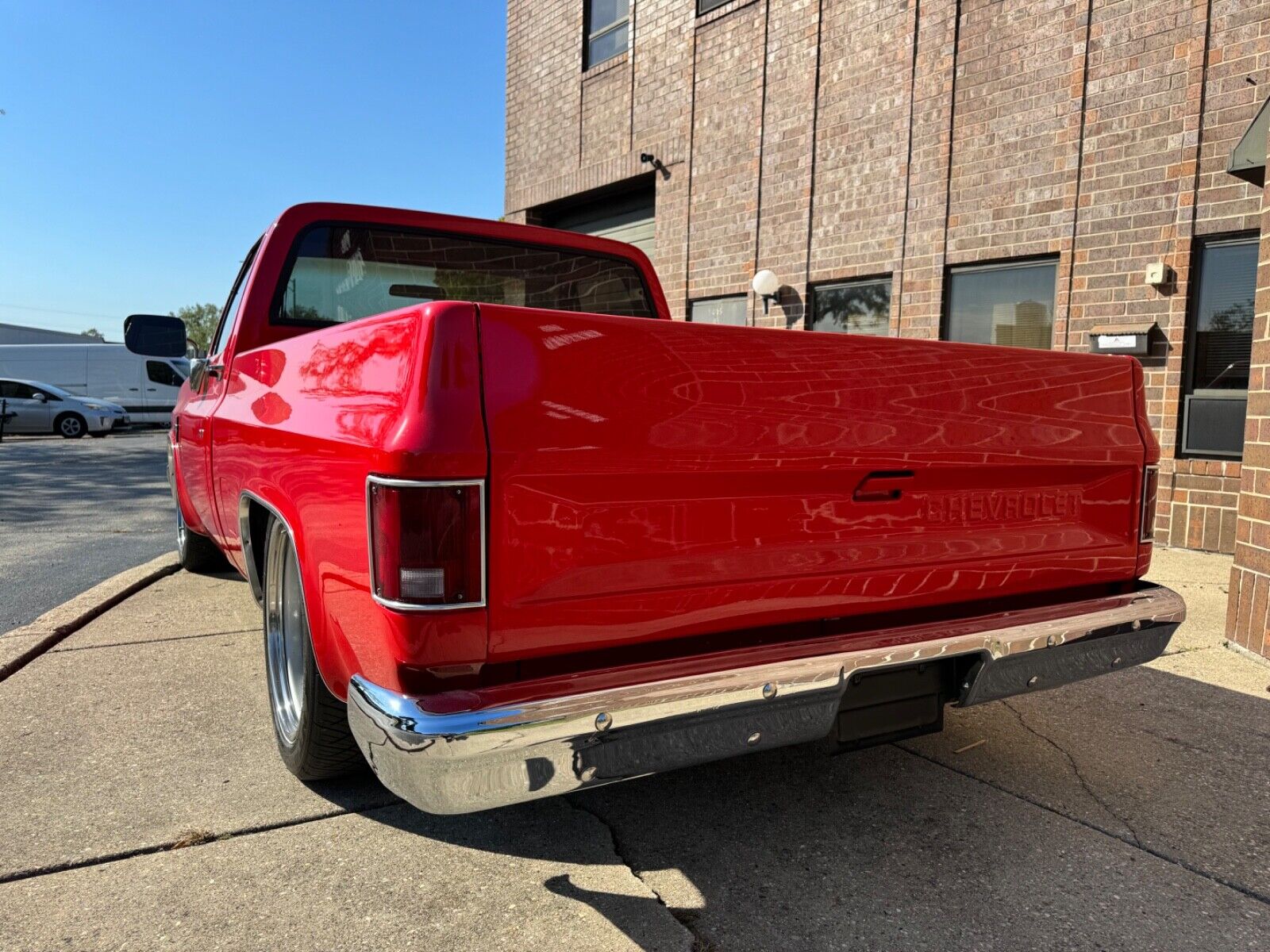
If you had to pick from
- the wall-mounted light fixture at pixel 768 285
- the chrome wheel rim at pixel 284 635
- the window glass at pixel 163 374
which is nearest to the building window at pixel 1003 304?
the wall-mounted light fixture at pixel 768 285

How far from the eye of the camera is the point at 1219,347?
7.16 meters

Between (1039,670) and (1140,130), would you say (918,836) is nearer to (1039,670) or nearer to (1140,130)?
(1039,670)

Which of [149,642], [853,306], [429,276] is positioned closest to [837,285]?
[853,306]

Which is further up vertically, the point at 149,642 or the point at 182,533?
the point at 182,533

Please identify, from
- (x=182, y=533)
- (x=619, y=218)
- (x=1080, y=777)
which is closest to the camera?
(x=1080, y=777)

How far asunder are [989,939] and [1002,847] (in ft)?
1.62

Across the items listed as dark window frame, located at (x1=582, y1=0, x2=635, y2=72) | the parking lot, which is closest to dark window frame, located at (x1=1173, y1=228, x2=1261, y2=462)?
the parking lot

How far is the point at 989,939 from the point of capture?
2.07 m

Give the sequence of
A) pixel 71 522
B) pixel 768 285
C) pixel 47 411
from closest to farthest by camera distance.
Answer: pixel 71 522, pixel 768 285, pixel 47 411

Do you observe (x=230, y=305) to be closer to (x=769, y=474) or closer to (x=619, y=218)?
(x=769, y=474)

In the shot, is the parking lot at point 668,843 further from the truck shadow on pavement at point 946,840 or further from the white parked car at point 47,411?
the white parked car at point 47,411

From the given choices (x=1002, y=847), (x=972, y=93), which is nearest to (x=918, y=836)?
(x=1002, y=847)

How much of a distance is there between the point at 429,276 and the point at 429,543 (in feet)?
8.16

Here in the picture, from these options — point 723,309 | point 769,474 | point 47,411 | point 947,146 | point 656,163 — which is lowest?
point 47,411
